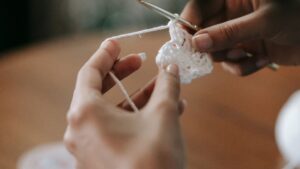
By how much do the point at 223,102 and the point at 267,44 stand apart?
0.31 meters

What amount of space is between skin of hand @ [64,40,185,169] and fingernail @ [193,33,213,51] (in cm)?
11

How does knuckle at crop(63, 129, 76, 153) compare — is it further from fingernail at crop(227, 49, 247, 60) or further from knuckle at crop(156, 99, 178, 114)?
fingernail at crop(227, 49, 247, 60)

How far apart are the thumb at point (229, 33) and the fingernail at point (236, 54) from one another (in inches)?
5.2

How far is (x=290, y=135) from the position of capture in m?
1.11

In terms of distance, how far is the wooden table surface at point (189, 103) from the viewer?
3.78 ft

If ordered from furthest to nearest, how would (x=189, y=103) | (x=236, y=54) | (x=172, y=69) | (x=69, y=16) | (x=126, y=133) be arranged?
(x=69, y=16)
(x=189, y=103)
(x=236, y=54)
(x=172, y=69)
(x=126, y=133)

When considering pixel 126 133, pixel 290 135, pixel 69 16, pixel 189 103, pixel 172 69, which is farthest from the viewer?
pixel 69 16

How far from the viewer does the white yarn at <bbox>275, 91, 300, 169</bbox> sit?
1.10 m

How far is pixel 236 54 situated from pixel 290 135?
9.0 inches

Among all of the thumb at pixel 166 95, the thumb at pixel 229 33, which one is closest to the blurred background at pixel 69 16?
the thumb at pixel 229 33

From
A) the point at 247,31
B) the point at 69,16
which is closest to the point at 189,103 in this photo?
the point at 247,31

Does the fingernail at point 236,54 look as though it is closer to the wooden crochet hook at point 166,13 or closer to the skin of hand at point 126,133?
the wooden crochet hook at point 166,13

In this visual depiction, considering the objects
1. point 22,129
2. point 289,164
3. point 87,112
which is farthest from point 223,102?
point 87,112

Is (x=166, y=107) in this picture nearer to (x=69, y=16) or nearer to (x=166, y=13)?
(x=166, y=13)
